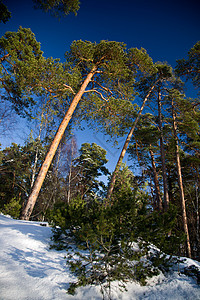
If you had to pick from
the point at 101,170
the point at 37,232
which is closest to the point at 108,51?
the point at 37,232

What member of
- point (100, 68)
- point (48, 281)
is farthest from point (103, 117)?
point (48, 281)

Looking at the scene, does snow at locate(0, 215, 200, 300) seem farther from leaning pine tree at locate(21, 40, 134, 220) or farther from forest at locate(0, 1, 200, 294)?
leaning pine tree at locate(21, 40, 134, 220)

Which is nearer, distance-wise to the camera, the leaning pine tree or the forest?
the forest

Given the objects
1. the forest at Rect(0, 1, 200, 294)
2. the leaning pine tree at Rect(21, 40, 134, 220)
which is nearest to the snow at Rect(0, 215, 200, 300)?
the forest at Rect(0, 1, 200, 294)

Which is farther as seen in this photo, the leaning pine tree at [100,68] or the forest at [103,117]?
the leaning pine tree at [100,68]

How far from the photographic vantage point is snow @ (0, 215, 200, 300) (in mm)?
1464

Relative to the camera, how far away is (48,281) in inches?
64.7

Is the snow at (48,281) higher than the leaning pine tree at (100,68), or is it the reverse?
the leaning pine tree at (100,68)

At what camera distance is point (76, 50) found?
823cm

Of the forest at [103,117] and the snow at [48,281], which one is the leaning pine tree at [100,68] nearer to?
the forest at [103,117]

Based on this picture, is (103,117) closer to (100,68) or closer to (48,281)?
(100,68)

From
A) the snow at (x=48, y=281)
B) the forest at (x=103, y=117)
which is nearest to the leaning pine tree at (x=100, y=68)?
the forest at (x=103, y=117)

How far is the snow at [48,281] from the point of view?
1.46 m

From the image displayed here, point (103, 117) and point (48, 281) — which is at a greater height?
point (103, 117)
